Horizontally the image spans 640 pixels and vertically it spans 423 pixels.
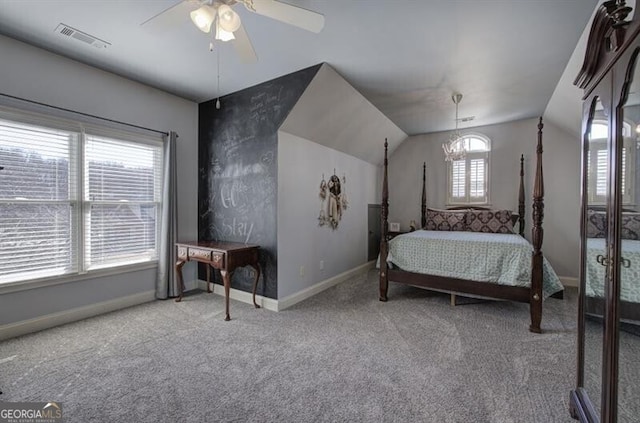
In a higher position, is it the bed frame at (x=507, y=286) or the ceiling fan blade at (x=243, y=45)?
the ceiling fan blade at (x=243, y=45)

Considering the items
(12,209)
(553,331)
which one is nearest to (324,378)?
(553,331)

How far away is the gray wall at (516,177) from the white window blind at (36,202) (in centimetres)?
487

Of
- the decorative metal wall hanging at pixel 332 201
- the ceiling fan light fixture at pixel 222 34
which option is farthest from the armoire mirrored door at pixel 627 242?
the decorative metal wall hanging at pixel 332 201

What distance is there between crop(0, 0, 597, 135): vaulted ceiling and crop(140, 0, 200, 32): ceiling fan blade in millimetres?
34

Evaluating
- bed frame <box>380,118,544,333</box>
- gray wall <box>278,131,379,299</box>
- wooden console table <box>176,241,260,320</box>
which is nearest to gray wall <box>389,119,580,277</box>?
gray wall <box>278,131,379,299</box>

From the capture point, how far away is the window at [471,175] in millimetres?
4785

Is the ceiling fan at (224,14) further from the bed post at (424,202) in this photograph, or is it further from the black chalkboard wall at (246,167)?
the bed post at (424,202)

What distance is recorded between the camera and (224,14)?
4.92 ft

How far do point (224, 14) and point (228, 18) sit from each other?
25 mm

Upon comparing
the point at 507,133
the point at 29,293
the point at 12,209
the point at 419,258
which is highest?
the point at 507,133

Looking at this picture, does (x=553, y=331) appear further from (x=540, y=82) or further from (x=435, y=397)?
(x=540, y=82)

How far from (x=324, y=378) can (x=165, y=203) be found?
2.76 meters

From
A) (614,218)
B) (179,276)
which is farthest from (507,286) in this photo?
(179,276)

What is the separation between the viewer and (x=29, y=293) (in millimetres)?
2516
